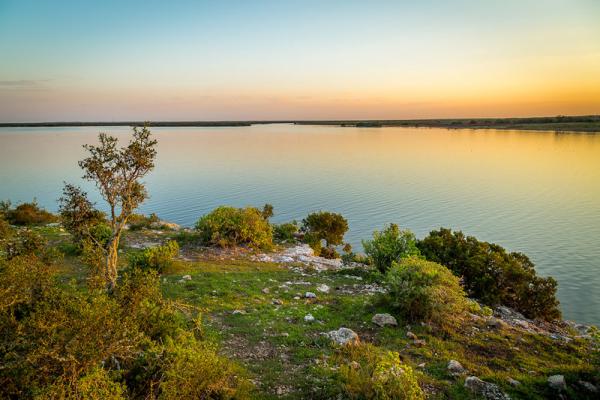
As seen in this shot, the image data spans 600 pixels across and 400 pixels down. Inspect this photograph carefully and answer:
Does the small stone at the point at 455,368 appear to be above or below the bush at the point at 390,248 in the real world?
below

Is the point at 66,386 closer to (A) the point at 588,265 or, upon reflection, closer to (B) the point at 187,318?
(B) the point at 187,318

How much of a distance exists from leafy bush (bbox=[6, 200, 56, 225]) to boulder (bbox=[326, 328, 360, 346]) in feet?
73.1

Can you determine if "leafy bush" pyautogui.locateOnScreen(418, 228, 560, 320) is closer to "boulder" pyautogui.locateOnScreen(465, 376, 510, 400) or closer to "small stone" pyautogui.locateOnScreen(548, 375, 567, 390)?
"small stone" pyautogui.locateOnScreen(548, 375, 567, 390)

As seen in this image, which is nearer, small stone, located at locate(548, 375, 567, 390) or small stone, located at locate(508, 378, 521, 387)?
small stone, located at locate(548, 375, 567, 390)

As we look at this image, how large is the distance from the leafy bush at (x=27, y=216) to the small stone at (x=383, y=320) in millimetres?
22641

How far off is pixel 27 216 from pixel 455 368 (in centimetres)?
2539

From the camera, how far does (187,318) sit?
9.50 m

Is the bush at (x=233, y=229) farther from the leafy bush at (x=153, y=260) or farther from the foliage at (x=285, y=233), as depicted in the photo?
the leafy bush at (x=153, y=260)

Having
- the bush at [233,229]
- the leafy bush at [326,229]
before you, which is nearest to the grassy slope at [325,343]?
the bush at [233,229]

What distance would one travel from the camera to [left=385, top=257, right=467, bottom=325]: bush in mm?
9930

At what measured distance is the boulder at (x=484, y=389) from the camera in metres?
6.94

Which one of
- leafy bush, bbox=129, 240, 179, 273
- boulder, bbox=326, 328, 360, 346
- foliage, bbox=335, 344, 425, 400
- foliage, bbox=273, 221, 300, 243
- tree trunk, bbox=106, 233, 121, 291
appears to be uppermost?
tree trunk, bbox=106, 233, 121, 291

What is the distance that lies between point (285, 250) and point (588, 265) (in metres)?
15.9

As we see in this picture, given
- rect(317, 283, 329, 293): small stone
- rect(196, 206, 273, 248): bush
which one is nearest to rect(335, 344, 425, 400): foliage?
rect(317, 283, 329, 293): small stone
